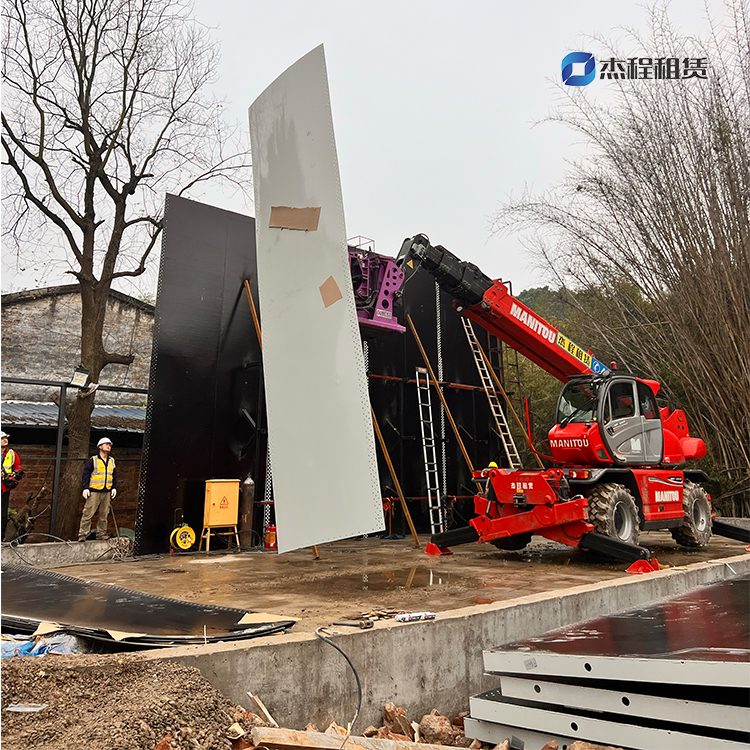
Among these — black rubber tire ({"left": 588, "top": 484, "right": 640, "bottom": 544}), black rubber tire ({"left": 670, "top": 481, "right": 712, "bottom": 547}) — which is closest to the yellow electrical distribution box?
black rubber tire ({"left": 588, "top": 484, "right": 640, "bottom": 544})

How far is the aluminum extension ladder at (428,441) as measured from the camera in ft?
38.1

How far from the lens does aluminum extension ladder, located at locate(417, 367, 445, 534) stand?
11.6 metres

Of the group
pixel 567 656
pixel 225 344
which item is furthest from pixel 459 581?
pixel 225 344

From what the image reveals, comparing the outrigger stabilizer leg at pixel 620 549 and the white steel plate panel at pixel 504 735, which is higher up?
the outrigger stabilizer leg at pixel 620 549

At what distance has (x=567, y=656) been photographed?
3115 millimetres

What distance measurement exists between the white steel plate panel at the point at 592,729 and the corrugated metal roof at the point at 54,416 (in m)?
9.28

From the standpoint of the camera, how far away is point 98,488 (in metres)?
8.80

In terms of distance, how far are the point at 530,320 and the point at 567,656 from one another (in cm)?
607

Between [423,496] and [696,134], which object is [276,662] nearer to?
[423,496]

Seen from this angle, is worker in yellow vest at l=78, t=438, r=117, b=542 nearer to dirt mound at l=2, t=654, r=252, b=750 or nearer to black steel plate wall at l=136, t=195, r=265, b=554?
black steel plate wall at l=136, t=195, r=265, b=554

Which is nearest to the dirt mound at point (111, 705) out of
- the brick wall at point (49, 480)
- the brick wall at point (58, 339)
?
the brick wall at point (49, 480)

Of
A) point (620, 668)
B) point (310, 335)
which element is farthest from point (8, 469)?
point (620, 668)

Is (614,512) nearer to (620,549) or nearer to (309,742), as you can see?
(620,549)

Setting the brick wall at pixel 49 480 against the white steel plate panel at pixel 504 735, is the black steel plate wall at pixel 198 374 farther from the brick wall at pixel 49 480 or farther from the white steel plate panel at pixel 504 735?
the white steel plate panel at pixel 504 735
